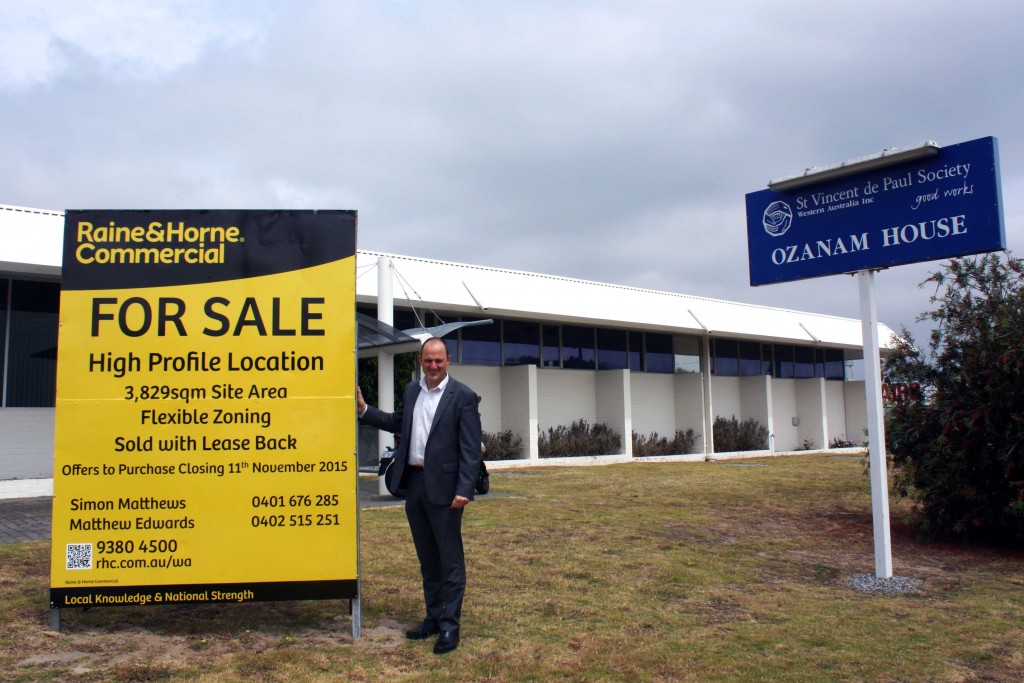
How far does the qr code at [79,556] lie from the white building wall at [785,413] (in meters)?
26.5

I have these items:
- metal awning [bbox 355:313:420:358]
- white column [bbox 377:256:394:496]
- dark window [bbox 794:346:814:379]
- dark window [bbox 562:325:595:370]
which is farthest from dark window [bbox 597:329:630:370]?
metal awning [bbox 355:313:420:358]

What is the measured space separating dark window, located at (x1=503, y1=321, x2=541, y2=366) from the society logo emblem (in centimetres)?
1269

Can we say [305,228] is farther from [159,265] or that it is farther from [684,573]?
[684,573]

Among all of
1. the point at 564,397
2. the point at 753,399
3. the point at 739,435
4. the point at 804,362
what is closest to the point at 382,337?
the point at 564,397

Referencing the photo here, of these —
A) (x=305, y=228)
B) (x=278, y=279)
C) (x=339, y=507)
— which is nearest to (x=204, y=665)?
(x=339, y=507)

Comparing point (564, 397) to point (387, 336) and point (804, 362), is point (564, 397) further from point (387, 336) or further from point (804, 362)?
point (804, 362)

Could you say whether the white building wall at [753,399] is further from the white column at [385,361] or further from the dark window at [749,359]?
the white column at [385,361]

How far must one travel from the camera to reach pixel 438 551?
5.32 meters

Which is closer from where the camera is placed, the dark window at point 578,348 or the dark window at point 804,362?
the dark window at point 578,348

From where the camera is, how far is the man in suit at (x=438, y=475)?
16.9ft

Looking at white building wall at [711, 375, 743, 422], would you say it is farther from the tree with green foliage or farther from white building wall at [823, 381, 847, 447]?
the tree with green foliage

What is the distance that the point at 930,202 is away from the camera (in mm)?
7562

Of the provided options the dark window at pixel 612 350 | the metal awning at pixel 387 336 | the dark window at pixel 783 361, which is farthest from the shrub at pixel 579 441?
the dark window at pixel 783 361

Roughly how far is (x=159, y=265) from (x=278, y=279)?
77cm
